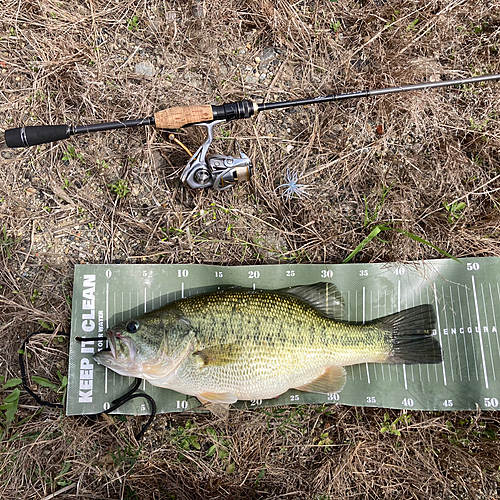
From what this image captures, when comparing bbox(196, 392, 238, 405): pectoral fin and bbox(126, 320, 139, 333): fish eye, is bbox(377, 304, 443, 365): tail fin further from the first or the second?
bbox(126, 320, 139, 333): fish eye

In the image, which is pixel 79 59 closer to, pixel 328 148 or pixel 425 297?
pixel 328 148

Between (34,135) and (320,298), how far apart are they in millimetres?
2708

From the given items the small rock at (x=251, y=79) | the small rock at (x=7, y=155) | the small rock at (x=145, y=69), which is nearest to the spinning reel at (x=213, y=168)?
the small rock at (x=251, y=79)

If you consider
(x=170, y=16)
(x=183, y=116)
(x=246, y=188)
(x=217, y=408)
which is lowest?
(x=217, y=408)

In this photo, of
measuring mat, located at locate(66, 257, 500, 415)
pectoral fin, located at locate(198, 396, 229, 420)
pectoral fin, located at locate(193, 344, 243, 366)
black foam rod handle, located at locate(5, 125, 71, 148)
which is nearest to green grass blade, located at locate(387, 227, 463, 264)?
measuring mat, located at locate(66, 257, 500, 415)

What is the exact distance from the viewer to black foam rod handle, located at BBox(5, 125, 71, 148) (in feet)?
9.43

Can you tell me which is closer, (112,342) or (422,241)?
(112,342)

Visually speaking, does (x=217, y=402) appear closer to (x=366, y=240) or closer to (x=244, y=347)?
(x=244, y=347)

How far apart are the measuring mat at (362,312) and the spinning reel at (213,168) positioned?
75 centimetres

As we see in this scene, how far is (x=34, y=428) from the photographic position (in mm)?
2951

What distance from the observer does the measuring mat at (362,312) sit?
296 cm

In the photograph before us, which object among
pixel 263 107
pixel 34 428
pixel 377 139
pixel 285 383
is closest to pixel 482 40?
pixel 377 139

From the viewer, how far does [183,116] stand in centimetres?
289

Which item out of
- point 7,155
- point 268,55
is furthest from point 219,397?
point 268,55
